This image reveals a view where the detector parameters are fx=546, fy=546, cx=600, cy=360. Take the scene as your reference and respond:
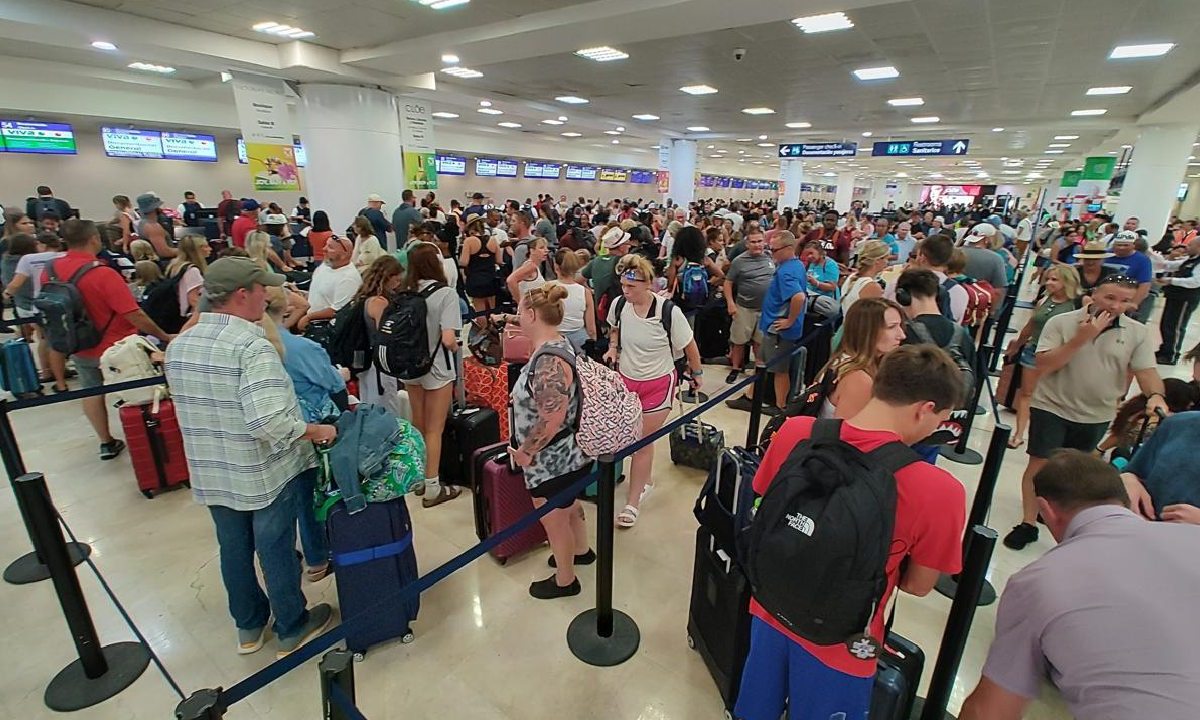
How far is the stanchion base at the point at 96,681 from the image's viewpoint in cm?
244

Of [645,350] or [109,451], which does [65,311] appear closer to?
[109,451]

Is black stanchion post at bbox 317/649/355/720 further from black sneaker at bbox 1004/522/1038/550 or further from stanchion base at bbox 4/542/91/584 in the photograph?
Result: black sneaker at bbox 1004/522/1038/550

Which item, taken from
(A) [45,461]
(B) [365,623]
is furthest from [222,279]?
(A) [45,461]

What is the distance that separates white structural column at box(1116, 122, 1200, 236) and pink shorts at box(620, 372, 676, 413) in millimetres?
16115

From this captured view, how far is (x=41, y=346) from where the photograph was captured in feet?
19.5

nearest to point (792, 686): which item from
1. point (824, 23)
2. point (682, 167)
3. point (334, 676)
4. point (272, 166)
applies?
point (334, 676)

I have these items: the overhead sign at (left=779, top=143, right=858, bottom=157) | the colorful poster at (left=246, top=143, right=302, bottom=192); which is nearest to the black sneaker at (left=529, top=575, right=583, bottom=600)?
the colorful poster at (left=246, top=143, right=302, bottom=192)

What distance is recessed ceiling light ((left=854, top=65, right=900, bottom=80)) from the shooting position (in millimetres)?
8827

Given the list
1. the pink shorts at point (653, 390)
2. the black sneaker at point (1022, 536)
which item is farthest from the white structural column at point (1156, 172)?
the pink shorts at point (653, 390)

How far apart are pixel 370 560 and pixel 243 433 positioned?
32.1 inches

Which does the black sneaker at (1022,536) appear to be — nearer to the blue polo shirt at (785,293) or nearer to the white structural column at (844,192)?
the blue polo shirt at (785,293)

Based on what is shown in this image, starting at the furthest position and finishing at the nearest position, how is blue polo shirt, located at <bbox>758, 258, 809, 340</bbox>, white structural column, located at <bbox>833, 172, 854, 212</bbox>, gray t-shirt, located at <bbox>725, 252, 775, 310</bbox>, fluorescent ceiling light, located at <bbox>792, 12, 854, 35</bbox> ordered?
white structural column, located at <bbox>833, 172, 854, 212</bbox> → fluorescent ceiling light, located at <bbox>792, 12, 854, 35</bbox> → gray t-shirt, located at <bbox>725, 252, 775, 310</bbox> → blue polo shirt, located at <bbox>758, 258, 809, 340</bbox>

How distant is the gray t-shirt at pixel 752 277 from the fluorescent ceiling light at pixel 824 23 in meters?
3.02

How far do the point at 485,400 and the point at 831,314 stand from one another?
3.58m
